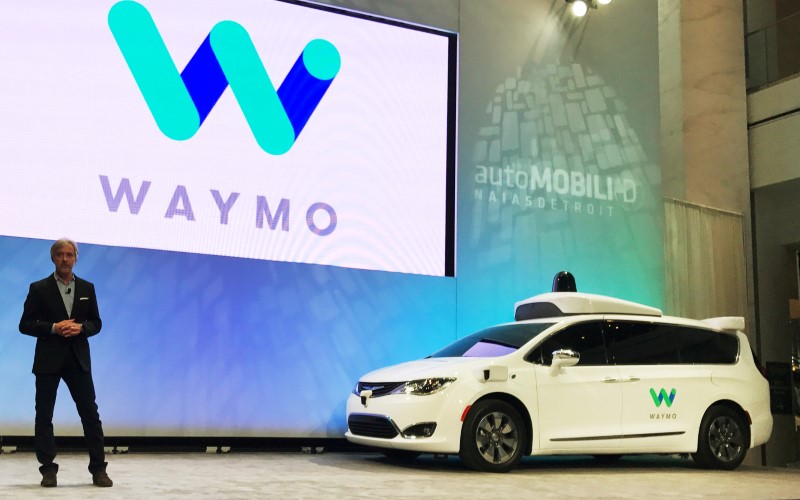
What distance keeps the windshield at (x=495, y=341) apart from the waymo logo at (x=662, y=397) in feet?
3.97

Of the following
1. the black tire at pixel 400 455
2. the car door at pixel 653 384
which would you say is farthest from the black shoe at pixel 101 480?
the car door at pixel 653 384

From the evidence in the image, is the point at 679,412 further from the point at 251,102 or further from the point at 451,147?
the point at 251,102

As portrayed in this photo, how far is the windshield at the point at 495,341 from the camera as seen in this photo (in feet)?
27.1

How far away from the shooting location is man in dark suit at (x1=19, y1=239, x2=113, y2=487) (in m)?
5.96

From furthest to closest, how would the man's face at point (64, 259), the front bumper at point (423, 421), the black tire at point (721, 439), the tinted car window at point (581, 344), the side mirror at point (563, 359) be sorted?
the black tire at point (721, 439) < the tinted car window at point (581, 344) < the side mirror at point (563, 359) < the front bumper at point (423, 421) < the man's face at point (64, 259)

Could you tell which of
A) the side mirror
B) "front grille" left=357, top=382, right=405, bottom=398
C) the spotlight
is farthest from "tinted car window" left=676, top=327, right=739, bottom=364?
the spotlight

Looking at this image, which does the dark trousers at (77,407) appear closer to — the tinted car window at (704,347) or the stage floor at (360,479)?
the stage floor at (360,479)

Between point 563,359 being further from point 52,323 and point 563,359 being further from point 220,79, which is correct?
point 220,79

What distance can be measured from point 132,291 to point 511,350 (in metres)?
4.01

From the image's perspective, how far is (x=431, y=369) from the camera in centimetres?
A: 787

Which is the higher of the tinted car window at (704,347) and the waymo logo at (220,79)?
the waymo logo at (220,79)

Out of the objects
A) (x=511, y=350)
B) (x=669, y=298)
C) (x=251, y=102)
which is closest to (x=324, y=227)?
(x=251, y=102)

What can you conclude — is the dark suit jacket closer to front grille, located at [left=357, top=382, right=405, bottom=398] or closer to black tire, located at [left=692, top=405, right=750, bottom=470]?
front grille, located at [left=357, top=382, right=405, bottom=398]

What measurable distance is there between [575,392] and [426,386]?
149 cm
